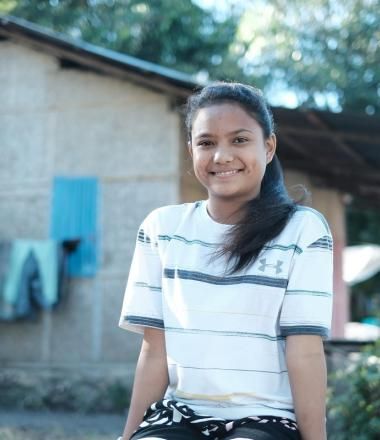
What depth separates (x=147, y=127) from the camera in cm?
804

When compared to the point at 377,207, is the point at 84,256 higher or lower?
lower

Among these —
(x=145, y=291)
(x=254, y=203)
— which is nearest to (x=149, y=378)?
(x=145, y=291)

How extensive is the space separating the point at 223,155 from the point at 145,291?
47 centimetres

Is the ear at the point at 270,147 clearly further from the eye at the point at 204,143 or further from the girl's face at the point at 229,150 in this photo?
the eye at the point at 204,143

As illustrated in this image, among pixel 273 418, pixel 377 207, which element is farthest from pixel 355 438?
pixel 377 207

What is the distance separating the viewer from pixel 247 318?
1959 millimetres

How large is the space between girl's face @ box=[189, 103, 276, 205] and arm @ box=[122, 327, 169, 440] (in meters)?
0.48

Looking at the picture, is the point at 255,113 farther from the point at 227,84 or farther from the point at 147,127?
the point at 147,127

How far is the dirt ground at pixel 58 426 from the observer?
612 centimetres

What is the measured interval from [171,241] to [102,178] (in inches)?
237

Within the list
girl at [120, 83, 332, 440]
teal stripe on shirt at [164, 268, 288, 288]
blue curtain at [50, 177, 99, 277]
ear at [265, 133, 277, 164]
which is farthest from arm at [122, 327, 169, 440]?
blue curtain at [50, 177, 99, 277]

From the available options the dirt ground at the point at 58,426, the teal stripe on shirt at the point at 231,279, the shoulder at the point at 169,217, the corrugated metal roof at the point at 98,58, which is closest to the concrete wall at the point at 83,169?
the corrugated metal roof at the point at 98,58

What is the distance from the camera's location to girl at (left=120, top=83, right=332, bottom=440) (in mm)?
1928

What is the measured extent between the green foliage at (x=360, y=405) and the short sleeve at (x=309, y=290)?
106 inches
